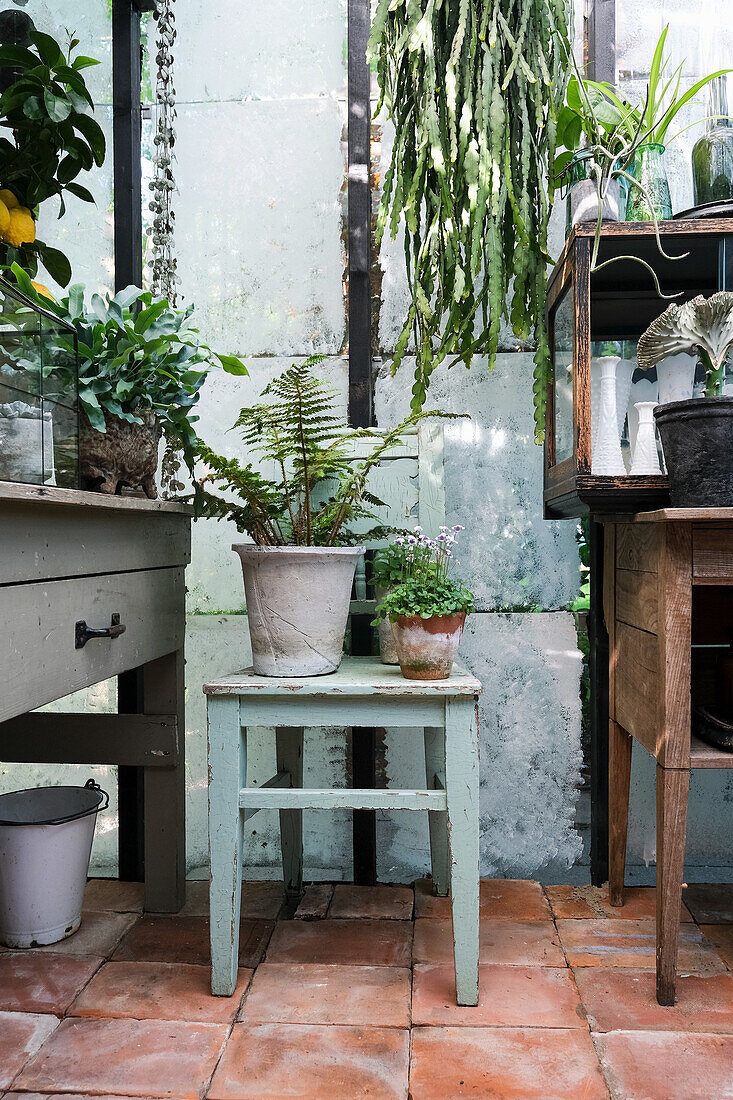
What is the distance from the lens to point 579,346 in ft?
5.61

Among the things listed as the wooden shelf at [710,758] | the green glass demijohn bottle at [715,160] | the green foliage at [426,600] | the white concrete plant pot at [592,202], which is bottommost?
the wooden shelf at [710,758]

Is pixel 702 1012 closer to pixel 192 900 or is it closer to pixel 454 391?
pixel 192 900

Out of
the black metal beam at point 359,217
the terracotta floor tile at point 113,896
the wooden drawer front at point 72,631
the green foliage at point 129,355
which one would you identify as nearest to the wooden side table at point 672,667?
the black metal beam at point 359,217

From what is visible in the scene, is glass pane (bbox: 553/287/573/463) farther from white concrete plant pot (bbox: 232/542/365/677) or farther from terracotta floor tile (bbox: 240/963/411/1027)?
terracotta floor tile (bbox: 240/963/411/1027)

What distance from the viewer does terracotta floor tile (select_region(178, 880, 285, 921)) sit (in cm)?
193

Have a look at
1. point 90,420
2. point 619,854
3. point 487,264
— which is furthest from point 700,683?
point 90,420

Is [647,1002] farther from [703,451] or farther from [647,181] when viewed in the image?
[647,181]

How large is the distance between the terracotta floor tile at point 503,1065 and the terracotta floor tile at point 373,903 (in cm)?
48

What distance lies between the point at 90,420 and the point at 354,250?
891 mm

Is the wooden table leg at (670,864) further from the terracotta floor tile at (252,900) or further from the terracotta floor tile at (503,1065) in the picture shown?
the terracotta floor tile at (252,900)

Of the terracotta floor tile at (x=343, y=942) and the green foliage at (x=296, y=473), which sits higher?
the green foliage at (x=296, y=473)

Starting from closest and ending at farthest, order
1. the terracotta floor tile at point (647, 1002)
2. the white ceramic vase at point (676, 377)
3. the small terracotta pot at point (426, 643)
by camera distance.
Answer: the terracotta floor tile at point (647, 1002) < the small terracotta pot at point (426, 643) < the white ceramic vase at point (676, 377)

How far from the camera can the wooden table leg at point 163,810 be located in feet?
6.32

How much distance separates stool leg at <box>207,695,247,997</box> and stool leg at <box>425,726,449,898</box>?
0.50m
